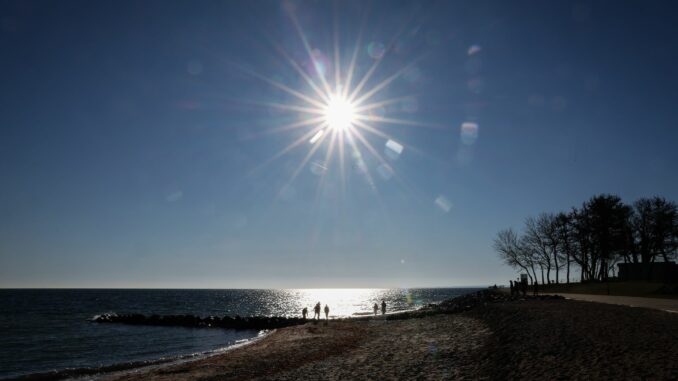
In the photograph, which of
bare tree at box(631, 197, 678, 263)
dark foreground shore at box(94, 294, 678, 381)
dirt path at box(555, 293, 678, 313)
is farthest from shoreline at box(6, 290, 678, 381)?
bare tree at box(631, 197, 678, 263)

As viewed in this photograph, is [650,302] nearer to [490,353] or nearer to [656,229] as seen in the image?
[490,353]

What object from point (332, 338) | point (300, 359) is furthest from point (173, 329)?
point (300, 359)

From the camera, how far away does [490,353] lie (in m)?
17.5

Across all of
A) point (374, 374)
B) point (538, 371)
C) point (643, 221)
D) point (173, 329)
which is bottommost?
point (173, 329)

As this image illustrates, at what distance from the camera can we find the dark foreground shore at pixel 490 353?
13.2 m

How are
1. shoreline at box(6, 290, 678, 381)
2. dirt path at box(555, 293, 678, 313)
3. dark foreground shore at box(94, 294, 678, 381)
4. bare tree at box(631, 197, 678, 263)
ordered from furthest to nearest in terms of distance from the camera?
bare tree at box(631, 197, 678, 263)
dirt path at box(555, 293, 678, 313)
shoreline at box(6, 290, 678, 381)
dark foreground shore at box(94, 294, 678, 381)

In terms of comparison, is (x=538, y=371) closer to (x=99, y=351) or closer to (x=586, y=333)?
(x=586, y=333)

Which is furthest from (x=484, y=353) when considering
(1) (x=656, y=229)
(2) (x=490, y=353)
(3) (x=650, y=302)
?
(1) (x=656, y=229)

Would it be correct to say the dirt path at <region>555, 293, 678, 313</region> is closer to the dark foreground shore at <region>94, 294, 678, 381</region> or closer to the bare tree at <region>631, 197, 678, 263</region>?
the dark foreground shore at <region>94, 294, 678, 381</region>

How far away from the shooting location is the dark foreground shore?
43.3 ft

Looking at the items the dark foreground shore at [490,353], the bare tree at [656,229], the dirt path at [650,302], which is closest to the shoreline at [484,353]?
the dark foreground shore at [490,353]

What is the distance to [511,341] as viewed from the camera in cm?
1867

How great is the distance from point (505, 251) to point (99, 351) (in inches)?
2590

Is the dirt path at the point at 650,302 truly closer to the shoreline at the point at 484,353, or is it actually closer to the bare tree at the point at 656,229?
the shoreline at the point at 484,353
